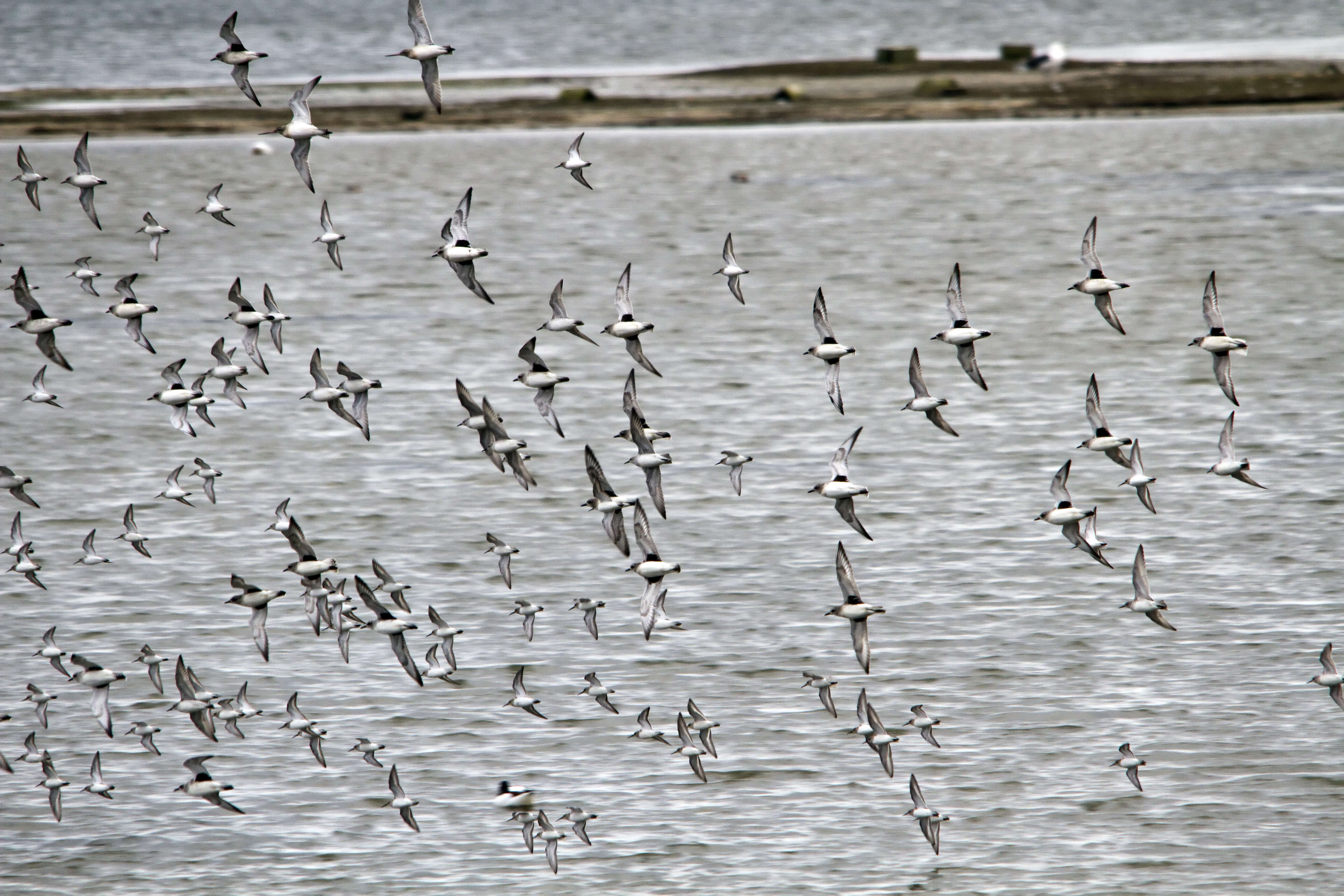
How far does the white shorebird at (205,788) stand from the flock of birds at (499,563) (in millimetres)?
20

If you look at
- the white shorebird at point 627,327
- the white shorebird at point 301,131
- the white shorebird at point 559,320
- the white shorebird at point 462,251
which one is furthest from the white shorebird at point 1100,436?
the white shorebird at point 301,131

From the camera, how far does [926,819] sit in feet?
54.1

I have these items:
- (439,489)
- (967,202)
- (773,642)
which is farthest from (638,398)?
(967,202)

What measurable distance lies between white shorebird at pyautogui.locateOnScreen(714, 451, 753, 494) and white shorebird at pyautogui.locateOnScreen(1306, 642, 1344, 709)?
6287 mm

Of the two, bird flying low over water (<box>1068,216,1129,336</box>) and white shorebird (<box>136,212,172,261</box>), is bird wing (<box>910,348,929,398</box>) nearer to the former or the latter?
bird flying low over water (<box>1068,216,1129,336</box>)

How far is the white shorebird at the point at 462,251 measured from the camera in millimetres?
17594

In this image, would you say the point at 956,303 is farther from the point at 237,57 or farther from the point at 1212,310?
the point at 237,57

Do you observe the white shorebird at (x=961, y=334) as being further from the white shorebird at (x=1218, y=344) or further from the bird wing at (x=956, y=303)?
the white shorebird at (x=1218, y=344)

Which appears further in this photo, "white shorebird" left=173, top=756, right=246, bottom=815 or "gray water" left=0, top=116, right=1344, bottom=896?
"white shorebird" left=173, top=756, right=246, bottom=815

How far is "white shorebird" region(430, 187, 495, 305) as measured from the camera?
17.6 m

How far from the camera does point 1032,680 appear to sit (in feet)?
65.4

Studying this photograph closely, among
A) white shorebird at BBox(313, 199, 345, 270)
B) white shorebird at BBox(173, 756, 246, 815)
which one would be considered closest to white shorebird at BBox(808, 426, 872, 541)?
white shorebird at BBox(313, 199, 345, 270)

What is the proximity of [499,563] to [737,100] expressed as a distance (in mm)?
56898

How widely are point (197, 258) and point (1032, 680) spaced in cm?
3300
